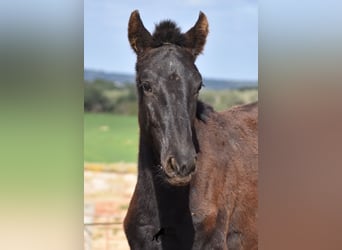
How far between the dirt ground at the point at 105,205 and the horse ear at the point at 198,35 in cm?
55

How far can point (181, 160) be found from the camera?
202 centimetres

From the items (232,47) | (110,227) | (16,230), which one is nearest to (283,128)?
(232,47)

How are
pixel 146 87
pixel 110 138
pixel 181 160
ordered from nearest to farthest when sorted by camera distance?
pixel 181 160 → pixel 146 87 → pixel 110 138

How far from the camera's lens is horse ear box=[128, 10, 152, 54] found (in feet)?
7.29

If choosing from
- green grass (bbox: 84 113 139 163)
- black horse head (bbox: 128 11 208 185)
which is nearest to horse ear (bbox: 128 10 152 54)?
black horse head (bbox: 128 11 208 185)

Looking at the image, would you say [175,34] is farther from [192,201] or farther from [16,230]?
[16,230]

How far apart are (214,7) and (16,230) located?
1.22 m

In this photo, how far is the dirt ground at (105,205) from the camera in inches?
88.8

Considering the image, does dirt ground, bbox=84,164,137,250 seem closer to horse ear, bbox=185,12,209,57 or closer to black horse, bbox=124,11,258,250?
black horse, bbox=124,11,258,250

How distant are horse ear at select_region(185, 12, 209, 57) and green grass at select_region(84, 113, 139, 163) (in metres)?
0.37

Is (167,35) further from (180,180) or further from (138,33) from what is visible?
(180,180)

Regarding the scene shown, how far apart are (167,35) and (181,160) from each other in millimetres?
526

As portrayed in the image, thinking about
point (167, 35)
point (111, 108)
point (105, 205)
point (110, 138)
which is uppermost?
point (167, 35)

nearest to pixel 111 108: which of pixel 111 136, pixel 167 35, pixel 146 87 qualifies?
pixel 111 136
